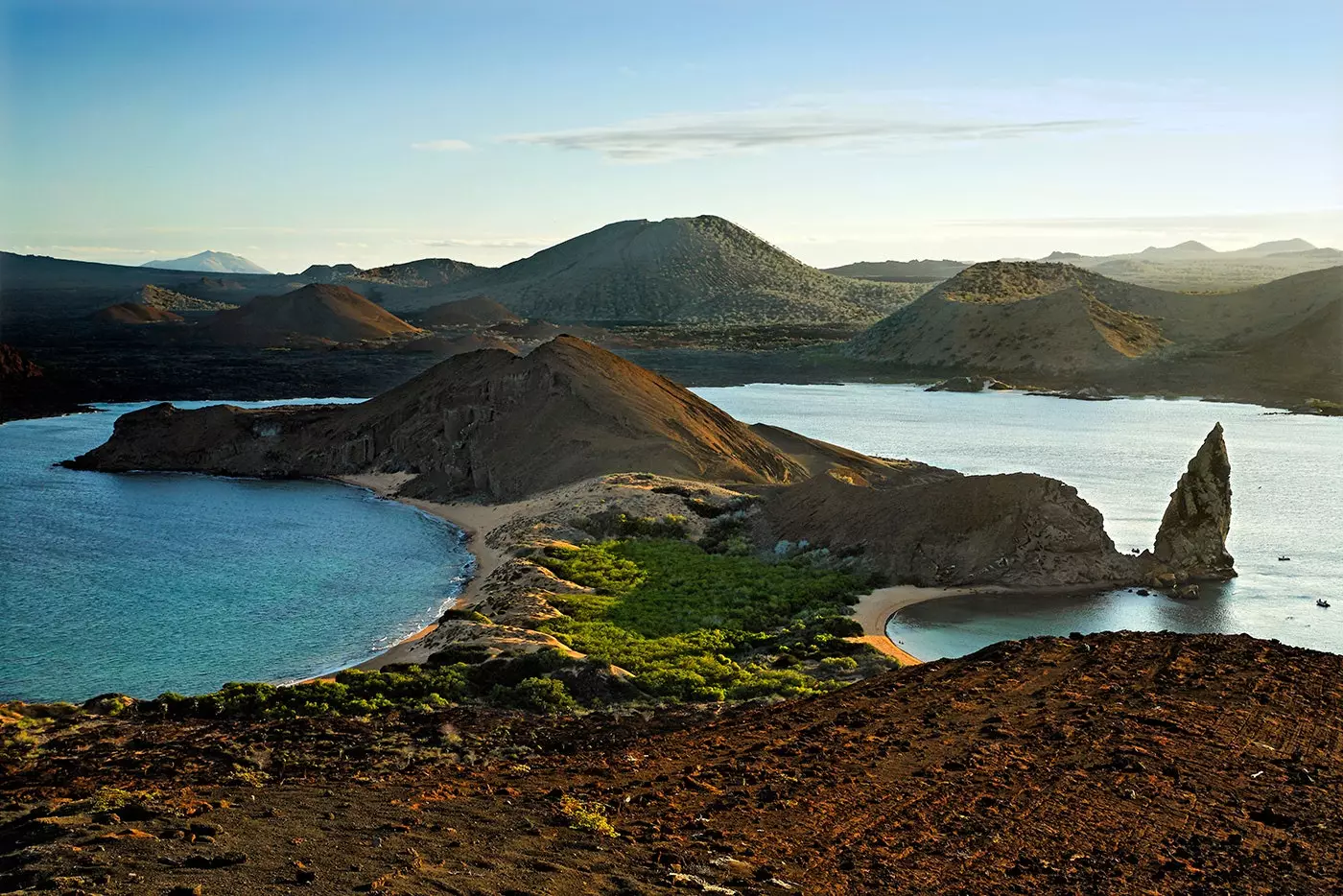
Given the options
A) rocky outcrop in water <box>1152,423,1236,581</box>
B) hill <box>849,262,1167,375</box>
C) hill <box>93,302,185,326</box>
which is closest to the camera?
rocky outcrop in water <box>1152,423,1236,581</box>

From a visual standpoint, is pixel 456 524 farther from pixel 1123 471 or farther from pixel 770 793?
pixel 770 793

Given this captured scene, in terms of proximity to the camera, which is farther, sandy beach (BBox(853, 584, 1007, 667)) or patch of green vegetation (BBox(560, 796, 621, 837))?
sandy beach (BBox(853, 584, 1007, 667))

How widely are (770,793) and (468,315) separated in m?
163

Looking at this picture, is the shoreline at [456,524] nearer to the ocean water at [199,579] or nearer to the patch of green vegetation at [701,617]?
the ocean water at [199,579]

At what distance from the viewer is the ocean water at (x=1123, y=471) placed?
3077cm

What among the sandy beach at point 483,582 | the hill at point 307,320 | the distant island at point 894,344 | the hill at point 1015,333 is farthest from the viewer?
the hill at point 307,320

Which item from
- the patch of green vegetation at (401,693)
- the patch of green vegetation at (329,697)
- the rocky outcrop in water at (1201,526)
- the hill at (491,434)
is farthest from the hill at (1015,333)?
the patch of green vegetation at (329,697)

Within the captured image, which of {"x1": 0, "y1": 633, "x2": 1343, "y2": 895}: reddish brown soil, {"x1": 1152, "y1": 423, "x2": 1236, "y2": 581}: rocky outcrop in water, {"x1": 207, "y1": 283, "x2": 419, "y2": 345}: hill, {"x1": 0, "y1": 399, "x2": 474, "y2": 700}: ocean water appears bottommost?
{"x1": 0, "y1": 399, "x2": 474, "y2": 700}: ocean water

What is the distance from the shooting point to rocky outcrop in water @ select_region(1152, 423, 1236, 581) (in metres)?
35.5

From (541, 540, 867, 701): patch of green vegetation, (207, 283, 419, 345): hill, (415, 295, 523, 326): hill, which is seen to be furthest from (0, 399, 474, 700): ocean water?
(415, 295, 523, 326): hill

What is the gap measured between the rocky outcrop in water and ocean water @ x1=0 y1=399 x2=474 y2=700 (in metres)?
21.1

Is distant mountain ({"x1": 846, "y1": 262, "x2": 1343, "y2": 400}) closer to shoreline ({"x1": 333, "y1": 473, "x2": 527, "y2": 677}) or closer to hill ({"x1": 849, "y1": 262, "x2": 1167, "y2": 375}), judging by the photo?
hill ({"x1": 849, "y1": 262, "x2": 1167, "y2": 375})

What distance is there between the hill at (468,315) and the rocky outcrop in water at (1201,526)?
5414 inches

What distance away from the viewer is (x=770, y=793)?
15461 mm
